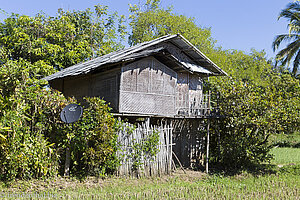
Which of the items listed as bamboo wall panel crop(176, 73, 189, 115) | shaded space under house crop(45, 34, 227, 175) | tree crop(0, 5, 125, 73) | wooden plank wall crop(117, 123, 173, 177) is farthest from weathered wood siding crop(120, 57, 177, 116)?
tree crop(0, 5, 125, 73)

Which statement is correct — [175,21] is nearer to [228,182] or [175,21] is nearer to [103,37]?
[103,37]

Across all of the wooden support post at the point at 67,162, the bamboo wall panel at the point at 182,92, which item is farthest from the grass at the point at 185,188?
the bamboo wall panel at the point at 182,92

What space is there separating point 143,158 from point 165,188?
6.48 ft

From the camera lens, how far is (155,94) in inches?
549

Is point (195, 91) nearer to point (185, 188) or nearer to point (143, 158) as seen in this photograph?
point (143, 158)

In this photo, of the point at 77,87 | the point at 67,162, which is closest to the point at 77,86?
the point at 77,87

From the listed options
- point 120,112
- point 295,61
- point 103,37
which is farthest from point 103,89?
point 295,61

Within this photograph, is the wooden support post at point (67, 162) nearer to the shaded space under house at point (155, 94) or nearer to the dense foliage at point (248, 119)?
the shaded space under house at point (155, 94)

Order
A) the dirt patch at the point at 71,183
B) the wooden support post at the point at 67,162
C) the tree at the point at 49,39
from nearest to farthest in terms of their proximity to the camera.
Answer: the dirt patch at the point at 71,183 < the wooden support post at the point at 67,162 < the tree at the point at 49,39

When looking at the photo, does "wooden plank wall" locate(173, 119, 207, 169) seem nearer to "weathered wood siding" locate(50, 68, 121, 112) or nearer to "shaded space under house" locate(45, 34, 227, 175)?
"shaded space under house" locate(45, 34, 227, 175)

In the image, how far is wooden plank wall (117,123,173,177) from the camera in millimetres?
11641

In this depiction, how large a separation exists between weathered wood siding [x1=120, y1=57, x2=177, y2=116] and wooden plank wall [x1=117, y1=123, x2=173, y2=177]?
1.18 m

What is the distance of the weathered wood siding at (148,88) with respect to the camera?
43.2 feet

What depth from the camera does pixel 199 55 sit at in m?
17.3
